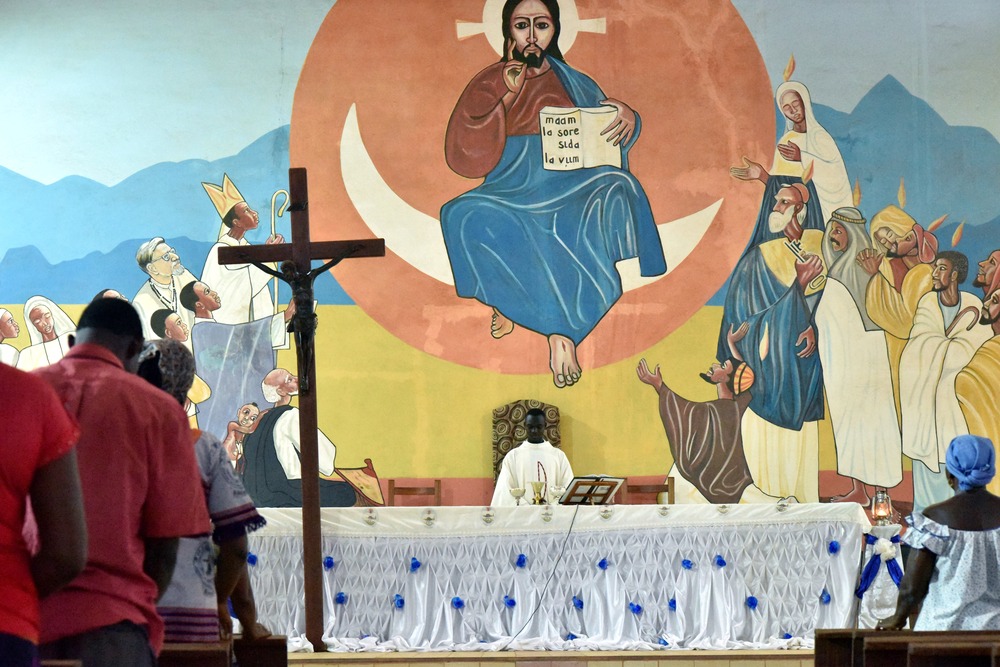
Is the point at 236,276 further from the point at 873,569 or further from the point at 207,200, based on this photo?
the point at 873,569

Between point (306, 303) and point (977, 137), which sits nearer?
point (306, 303)

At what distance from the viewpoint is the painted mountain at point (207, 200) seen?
9336 millimetres

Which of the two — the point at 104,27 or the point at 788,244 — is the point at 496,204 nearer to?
the point at 788,244

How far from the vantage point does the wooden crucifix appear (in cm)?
676

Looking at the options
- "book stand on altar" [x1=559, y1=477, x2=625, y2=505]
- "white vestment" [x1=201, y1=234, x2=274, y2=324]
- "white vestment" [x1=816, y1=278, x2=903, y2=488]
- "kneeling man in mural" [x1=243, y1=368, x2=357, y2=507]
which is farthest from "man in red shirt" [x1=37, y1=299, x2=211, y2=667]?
"white vestment" [x1=816, y1=278, x2=903, y2=488]

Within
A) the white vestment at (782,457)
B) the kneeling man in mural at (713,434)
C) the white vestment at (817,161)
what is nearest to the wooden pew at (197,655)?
the kneeling man in mural at (713,434)

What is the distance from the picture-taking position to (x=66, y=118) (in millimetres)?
9531

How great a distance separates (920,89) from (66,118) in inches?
281

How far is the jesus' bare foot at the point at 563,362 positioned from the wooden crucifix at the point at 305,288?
8.66 feet

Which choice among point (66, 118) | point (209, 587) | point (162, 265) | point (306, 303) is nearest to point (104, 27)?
point (66, 118)

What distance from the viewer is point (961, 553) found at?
4.07 metres

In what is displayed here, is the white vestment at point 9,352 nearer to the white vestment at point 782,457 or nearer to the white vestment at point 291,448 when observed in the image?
the white vestment at point 291,448

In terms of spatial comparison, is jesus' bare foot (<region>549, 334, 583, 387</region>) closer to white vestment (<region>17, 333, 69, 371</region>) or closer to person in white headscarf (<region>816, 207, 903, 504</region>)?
person in white headscarf (<region>816, 207, 903, 504</region>)

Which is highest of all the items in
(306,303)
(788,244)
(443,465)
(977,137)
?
(977,137)
